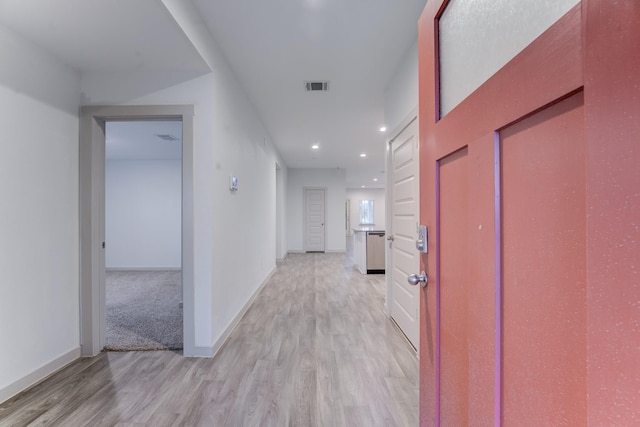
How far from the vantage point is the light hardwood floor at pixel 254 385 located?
5.16 feet

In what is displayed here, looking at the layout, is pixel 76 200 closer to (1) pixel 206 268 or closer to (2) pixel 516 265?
(1) pixel 206 268

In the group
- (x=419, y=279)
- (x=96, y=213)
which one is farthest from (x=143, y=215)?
(x=419, y=279)

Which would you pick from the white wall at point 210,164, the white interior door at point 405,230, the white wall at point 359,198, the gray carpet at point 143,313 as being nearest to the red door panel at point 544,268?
the white interior door at point 405,230

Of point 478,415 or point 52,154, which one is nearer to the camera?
point 478,415

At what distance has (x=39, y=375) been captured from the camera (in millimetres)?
1909

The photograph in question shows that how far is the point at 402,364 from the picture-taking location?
83.5 inches

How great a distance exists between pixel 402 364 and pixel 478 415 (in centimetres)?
156

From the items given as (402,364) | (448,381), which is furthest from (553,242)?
(402,364)

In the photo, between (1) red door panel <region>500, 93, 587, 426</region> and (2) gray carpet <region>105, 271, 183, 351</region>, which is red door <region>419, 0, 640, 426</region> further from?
(2) gray carpet <region>105, 271, 183, 351</region>

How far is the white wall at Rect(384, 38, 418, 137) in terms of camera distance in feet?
7.60

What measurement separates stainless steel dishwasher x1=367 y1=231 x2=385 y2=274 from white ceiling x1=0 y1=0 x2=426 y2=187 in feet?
8.77

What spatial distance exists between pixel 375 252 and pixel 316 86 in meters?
3.33

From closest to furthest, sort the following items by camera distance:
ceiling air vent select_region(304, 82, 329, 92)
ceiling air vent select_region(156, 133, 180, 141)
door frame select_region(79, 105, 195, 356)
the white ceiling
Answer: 1. the white ceiling
2. door frame select_region(79, 105, 195, 356)
3. ceiling air vent select_region(304, 82, 329, 92)
4. ceiling air vent select_region(156, 133, 180, 141)

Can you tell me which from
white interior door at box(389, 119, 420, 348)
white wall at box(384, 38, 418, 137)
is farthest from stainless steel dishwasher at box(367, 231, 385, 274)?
white wall at box(384, 38, 418, 137)
